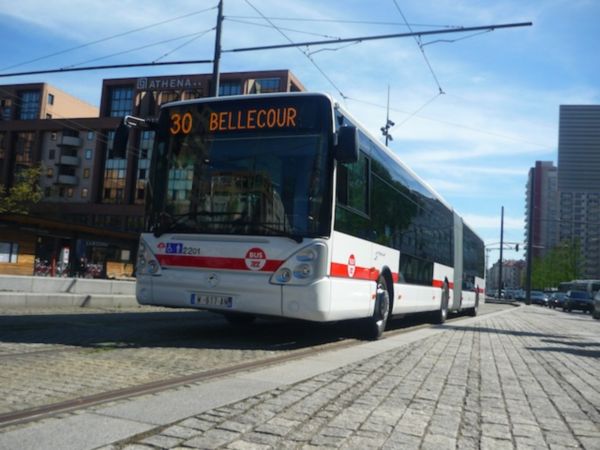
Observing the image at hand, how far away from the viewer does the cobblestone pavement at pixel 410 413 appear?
3602 millimetres

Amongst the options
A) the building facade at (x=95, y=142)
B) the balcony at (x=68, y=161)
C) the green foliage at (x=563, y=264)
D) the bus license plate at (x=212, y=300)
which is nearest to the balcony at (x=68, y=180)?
the building facade at (x=95, y=142)

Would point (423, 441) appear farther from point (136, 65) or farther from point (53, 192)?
point (53, 192)

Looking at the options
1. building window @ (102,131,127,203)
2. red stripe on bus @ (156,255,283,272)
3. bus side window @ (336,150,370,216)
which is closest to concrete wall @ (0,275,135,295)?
red stripe on bus @ (156,255,283,272)

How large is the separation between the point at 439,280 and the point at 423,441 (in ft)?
40.2

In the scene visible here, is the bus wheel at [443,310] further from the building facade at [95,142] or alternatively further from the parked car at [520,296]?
the parked car at [520,296]

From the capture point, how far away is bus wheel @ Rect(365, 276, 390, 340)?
9922 millimetres

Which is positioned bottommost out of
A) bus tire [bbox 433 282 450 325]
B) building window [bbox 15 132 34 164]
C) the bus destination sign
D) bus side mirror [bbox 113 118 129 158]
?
bus tire [bbox 433 282 450 325]

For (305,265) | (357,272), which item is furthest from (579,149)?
(305,265)

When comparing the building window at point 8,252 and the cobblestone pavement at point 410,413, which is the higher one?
the building window at point 8,252

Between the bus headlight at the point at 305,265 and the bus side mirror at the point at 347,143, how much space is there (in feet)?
3.77

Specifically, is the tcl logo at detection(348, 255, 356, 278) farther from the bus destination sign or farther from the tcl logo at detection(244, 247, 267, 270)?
the bus destination sign

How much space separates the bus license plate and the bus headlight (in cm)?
84

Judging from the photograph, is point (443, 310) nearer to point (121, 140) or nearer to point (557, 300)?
point (121, 140)

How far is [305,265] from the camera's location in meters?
7.61
